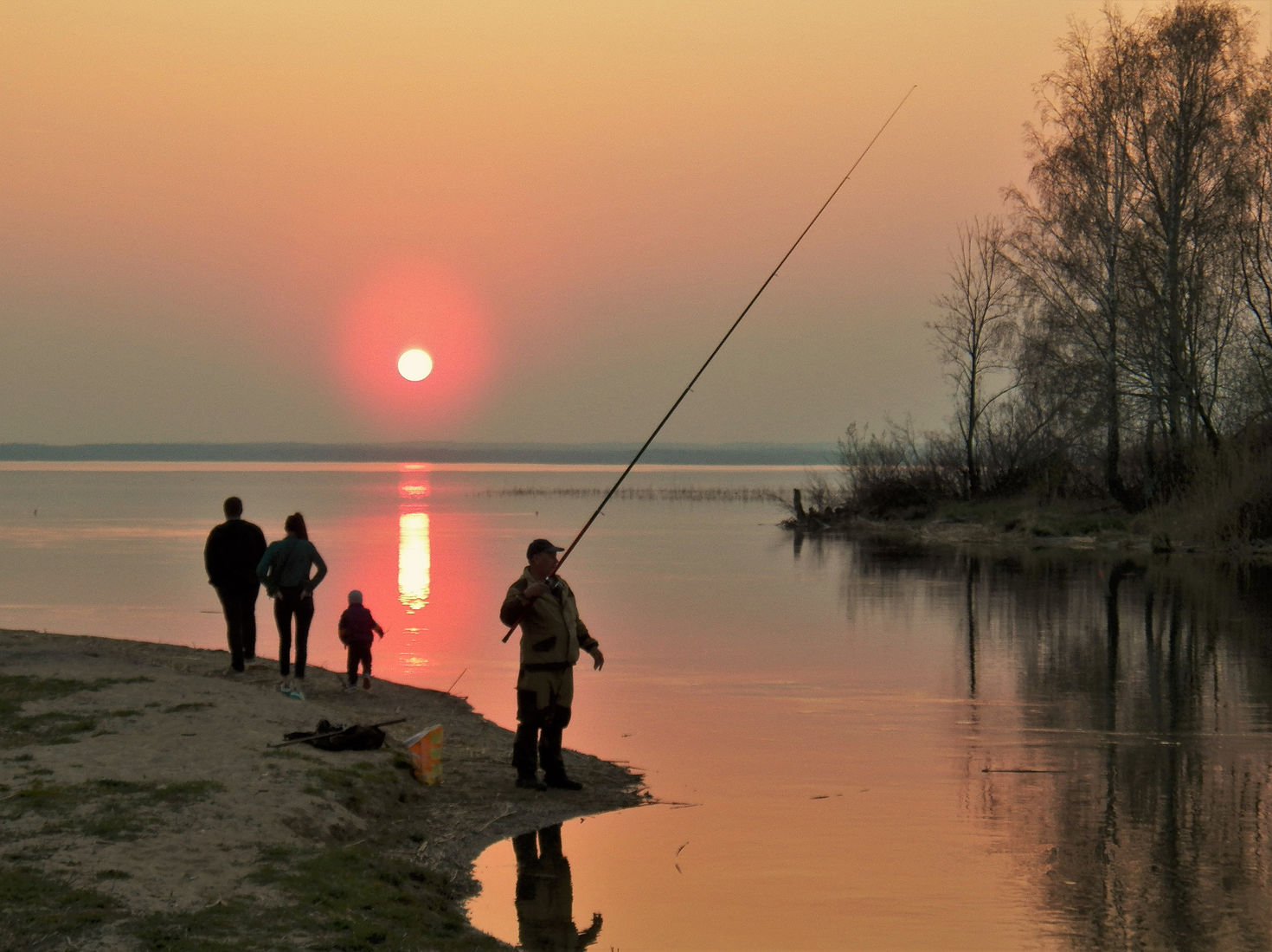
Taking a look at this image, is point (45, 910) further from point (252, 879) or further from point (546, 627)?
point (546, 627)

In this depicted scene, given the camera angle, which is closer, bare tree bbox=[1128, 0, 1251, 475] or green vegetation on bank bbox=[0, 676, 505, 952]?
green vegetation on bank bbox=[0, 676, 505, 952]

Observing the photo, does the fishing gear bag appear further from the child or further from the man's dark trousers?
the man's dark trousers

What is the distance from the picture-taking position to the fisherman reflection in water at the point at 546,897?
6828mm

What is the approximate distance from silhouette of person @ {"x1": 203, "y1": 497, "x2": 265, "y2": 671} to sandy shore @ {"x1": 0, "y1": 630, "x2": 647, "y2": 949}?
149 cm

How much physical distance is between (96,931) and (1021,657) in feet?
44.8

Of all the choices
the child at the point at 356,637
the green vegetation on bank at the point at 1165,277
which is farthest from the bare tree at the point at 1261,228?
the child at the point at 356,637

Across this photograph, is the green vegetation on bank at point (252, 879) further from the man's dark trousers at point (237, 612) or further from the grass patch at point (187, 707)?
the man's dark trousers at point (237, 612)

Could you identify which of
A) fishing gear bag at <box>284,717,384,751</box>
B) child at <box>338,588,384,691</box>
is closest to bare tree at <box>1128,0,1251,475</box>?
child at <box>338,588,384,691</box>

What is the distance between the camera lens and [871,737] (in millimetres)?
12312

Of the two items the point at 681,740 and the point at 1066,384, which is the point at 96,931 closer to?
the point at 681,740

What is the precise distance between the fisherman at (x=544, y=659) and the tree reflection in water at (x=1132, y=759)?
2.86 metres

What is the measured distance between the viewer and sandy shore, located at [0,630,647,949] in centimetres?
667

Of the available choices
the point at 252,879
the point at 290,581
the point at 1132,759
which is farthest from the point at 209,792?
the point at 1132,759

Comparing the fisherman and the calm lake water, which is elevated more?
the fisherman
